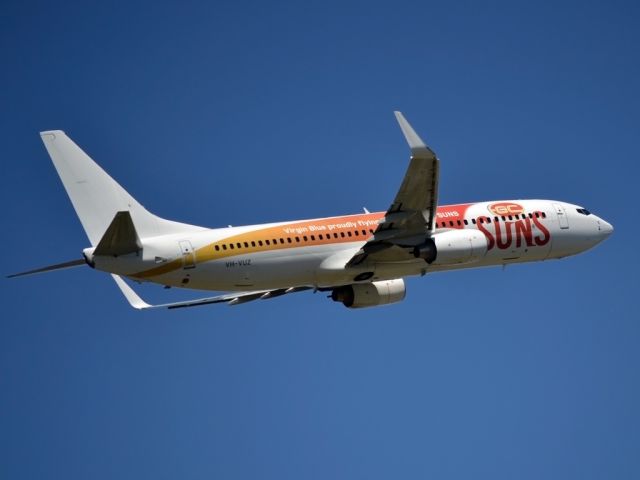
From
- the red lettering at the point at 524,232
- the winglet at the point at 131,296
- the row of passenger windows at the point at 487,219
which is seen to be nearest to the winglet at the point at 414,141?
the row of passenger windows at the point at 487,219

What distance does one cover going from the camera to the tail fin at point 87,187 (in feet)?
162

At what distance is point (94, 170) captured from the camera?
49812 millimetres

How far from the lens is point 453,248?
2104 inches

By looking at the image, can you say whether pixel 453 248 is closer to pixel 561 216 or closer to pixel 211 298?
pixel 561 216

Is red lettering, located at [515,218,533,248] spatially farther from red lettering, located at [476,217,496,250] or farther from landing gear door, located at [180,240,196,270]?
landing gear door, located at [180,240,196,270]

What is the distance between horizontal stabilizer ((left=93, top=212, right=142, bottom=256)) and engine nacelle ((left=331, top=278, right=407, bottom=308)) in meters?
12.6

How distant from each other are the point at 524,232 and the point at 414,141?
41.2ft

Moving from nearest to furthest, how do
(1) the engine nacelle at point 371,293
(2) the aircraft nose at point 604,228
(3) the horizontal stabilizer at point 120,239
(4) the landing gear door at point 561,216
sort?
(3) the horizontal stabilizer at point 120,239 < (1) the engine nacelle at point 371,293 < (4) the landing gear door at point 561,216 < (2) the aircraft nose at point 604,228

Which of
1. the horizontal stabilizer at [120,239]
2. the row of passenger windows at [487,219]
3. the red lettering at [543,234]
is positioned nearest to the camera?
the horizontal stabilizer at [120,239]

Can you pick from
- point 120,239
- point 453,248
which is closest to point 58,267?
point 120,239

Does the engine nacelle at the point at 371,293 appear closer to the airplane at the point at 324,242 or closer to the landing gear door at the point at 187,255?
the airplane at the point at 324,242

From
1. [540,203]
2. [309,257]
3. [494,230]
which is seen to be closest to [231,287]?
[309,257]

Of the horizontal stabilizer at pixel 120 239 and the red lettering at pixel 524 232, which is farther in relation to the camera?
the red lettering at pixel 524 232

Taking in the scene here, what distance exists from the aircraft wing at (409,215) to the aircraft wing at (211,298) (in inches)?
225
